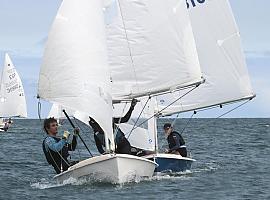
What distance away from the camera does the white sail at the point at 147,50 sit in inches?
754

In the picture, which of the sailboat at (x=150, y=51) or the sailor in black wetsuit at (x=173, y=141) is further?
the sailor in black wetsuit at (x=173, y=141)

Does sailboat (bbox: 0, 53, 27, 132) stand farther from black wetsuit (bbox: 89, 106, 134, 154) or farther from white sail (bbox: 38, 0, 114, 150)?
white sail (bbox: 38, 0, 114, 150)

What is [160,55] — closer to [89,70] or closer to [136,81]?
[136,81]

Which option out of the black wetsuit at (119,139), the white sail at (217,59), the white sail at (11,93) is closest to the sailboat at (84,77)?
the black wetsuit at (119,139)

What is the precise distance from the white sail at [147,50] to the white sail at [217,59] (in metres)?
5.19

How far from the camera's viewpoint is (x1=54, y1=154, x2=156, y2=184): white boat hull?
1712 centimetres

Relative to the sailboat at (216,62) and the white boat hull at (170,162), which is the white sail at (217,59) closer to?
the sailboat at (216,62)

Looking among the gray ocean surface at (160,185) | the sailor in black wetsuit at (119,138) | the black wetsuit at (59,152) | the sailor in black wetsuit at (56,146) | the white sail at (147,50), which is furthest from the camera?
the white sail at (147,50)

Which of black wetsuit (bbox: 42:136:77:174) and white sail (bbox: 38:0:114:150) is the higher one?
white sail (bbox: 38:0:114:150)

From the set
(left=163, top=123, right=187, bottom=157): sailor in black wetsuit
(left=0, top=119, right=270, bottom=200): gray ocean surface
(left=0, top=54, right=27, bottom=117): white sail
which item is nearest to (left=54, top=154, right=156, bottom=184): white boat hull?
(left=0, top=119, right=270, bottom=200): gray ocean surface

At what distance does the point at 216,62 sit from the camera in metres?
25.4

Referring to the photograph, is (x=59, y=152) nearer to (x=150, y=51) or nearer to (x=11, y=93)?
(x=150, y=51)

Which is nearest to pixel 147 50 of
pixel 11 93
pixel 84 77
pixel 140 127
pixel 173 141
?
pixel 84 77

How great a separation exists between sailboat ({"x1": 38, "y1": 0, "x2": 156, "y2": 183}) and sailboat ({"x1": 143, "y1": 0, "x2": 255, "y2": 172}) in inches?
276
